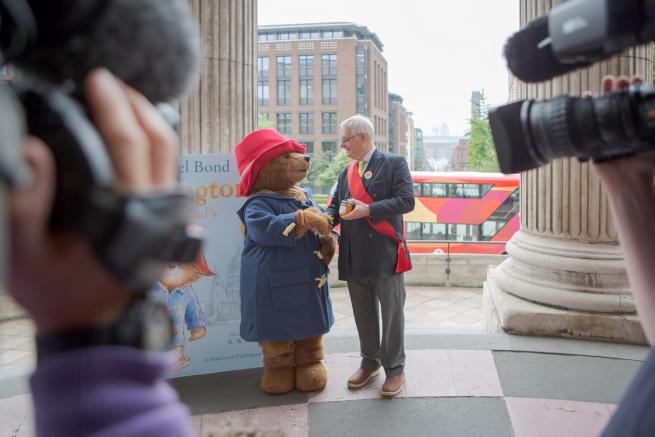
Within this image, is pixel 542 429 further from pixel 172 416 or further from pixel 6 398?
pixel 6 398

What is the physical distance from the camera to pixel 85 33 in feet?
1.73

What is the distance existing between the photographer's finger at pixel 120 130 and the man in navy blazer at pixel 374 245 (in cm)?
305

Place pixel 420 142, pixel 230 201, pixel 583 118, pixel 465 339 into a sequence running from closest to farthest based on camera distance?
pixel 583 118 < pixel 230 201 < pixel 465 339 < pixel 420 142

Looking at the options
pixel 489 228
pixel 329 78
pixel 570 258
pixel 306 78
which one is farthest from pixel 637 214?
pixel 306 78

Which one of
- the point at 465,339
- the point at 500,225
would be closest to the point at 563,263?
the point at 465,339

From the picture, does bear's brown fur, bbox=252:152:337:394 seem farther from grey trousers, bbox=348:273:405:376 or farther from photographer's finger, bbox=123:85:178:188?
photographer's finger, bbox=123:85:178:188

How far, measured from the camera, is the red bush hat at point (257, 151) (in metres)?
3.56

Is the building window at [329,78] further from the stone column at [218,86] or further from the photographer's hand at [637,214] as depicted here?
the photographer's hand at [637,214]

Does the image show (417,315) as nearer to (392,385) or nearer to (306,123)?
(392,385)

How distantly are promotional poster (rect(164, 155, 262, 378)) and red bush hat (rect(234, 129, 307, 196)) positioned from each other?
8.6 inches

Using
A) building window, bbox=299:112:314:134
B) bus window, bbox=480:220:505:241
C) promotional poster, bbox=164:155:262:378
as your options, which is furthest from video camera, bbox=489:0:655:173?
building window, bbox=299:112:314:134

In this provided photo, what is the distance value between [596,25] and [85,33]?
0.76 meters

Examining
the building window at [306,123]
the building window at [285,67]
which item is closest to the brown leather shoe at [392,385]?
the building window at [306,123]

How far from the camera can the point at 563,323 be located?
426 cm
